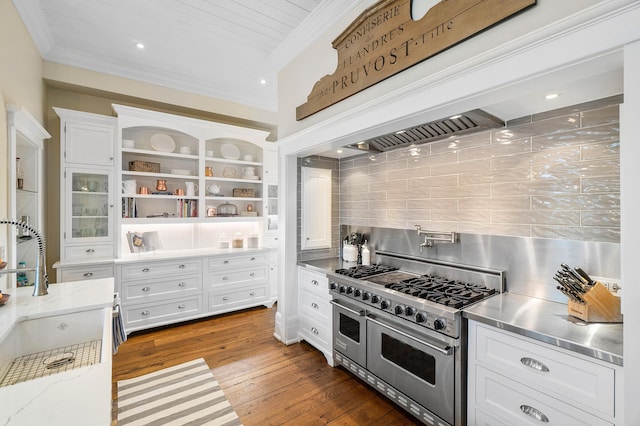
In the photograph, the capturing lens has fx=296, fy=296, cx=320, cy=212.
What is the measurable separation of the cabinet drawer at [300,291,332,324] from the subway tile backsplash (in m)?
1.03

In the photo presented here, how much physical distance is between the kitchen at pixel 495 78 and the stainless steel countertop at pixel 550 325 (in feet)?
0.61

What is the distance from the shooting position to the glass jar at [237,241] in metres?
4.32

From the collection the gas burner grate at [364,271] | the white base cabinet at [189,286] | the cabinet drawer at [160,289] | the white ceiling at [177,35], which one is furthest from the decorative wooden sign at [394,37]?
the cabinet drawer at [160,289]

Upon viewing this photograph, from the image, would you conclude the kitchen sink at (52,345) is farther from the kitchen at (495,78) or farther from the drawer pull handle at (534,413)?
the drawer pull handle at (534,413)

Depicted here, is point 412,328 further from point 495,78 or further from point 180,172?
point 180,172

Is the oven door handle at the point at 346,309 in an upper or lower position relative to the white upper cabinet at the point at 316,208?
lower

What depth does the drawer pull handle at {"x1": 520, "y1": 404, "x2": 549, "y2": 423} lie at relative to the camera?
1.45m

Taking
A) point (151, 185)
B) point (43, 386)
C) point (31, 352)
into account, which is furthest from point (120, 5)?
point (43, 386)

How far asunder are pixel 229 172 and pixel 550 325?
13.4 feet

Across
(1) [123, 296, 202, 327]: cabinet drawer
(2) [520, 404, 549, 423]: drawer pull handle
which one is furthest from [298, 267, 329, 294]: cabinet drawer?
(2) [520, 404, 549, 423]: drawer pull handle

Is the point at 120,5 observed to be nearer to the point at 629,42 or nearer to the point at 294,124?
the point at 294,124

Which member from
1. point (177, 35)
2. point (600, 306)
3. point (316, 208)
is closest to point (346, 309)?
point (316, 208)

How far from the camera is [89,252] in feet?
11.4

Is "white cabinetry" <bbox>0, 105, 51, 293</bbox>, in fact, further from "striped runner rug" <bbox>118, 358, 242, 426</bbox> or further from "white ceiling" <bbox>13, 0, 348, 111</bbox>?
"striped runner rug" <bbox>118, 358, 242, 426</bbox>
